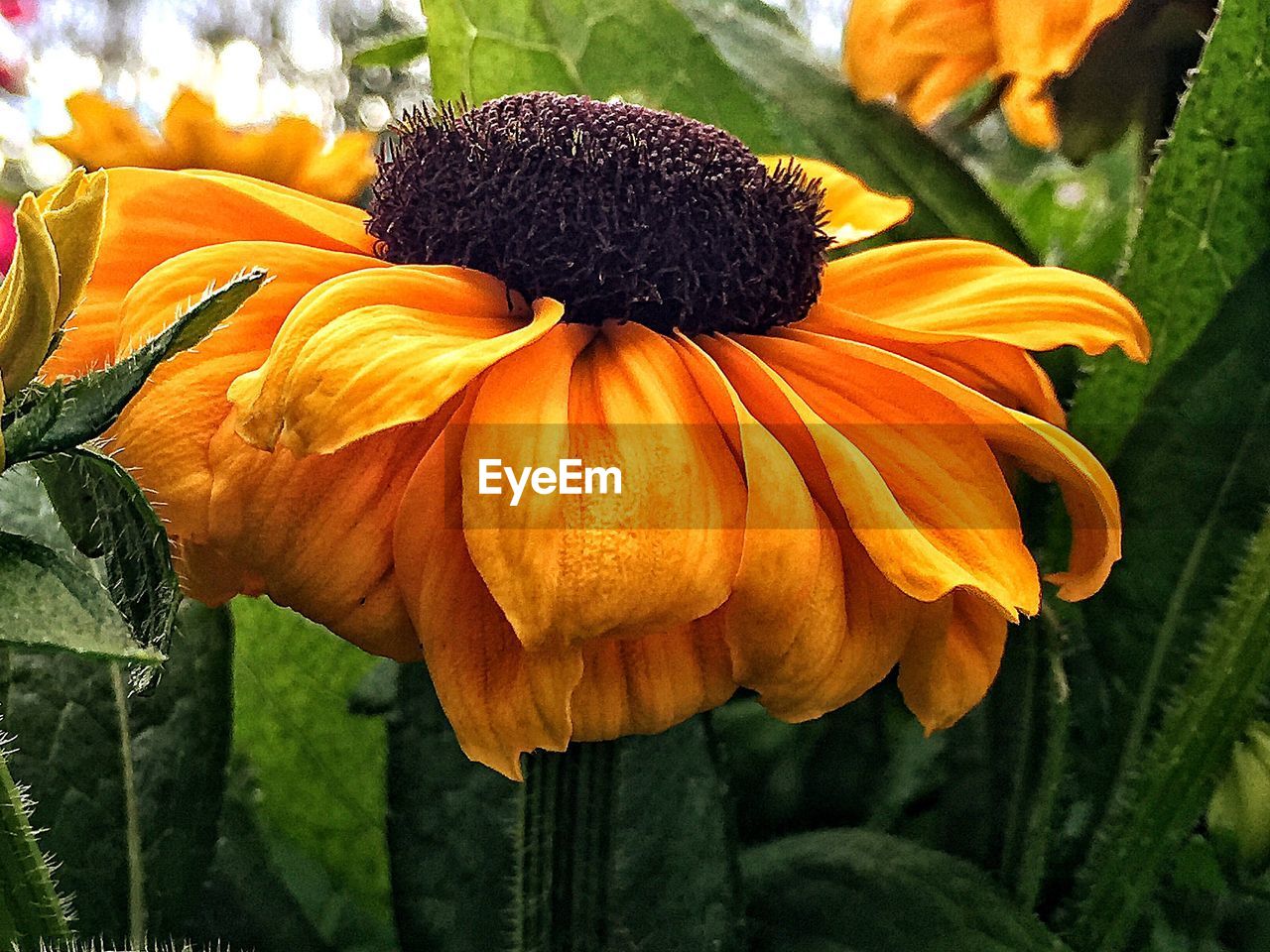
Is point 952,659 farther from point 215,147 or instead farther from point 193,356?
point 215,147

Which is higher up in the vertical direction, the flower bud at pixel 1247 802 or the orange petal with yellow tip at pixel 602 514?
the orange petal with yellow tip at pixel 602 514

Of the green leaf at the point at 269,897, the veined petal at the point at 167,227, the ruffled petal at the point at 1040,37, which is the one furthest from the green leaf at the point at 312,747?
the ruffled petal at the point at 1040,37

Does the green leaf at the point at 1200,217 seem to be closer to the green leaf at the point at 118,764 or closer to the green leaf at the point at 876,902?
the green leaf at the point at 876,902

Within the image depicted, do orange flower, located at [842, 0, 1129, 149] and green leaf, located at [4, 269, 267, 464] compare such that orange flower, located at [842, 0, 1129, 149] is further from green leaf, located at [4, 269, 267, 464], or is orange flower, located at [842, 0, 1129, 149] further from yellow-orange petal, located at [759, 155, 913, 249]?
green leaf, located at [4, 269, 267, 464]

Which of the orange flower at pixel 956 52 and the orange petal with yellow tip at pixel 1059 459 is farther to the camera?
the orange flower at pixel 956 52

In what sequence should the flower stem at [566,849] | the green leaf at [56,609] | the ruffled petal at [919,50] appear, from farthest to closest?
1. the ruffled petal at [919,50]
2. the flower stem at [566,849]
3. the green leaf at [56,609]

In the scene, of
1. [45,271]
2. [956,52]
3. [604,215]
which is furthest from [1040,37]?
[45,271]

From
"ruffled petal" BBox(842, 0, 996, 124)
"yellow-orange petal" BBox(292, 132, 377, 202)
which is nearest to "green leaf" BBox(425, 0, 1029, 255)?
"ruffled petal" BBox(842, 0, 996, 124)
